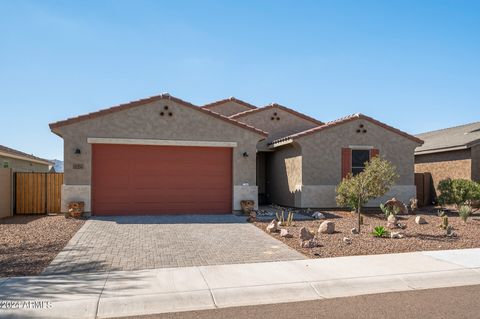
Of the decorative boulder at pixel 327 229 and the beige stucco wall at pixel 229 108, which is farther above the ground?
the beige stucco wall at pixel 229 108

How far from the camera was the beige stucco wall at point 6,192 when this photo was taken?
14475 mm

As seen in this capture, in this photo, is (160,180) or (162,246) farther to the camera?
(160,180)

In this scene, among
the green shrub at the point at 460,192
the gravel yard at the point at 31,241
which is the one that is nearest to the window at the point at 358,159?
the green shrub at the point at 460,192

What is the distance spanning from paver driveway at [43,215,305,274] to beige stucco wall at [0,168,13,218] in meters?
3.97

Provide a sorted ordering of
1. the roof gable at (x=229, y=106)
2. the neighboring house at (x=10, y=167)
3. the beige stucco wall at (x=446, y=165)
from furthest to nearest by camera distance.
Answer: the roof gable at (x=229, y=106)
the beige stucco wall at (x=446, y=165)
the neighboring house at (x=10, y=167)

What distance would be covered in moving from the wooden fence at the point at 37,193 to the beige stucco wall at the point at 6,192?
0.32 m

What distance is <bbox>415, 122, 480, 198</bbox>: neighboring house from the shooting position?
61.9 ft

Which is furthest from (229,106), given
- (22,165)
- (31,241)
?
(31,241)

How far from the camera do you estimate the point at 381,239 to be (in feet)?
33.8

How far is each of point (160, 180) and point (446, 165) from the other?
15.0 m

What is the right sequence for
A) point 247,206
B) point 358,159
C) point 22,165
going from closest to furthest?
point 247,206 < point 358,159 < point 22,165

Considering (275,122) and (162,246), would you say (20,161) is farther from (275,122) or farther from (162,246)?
(162,246)

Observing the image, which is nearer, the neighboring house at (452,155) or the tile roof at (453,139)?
the neighboring house at (452,155)

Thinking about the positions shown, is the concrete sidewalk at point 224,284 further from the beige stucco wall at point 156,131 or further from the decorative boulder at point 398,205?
the beige stucco wall at point 156,131
